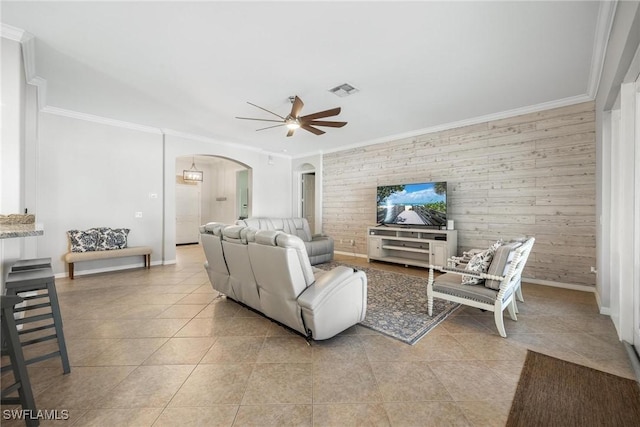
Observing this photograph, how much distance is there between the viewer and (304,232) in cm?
599

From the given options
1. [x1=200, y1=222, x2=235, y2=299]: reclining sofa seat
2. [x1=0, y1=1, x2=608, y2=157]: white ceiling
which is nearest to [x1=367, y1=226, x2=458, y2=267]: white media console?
[x1=0, y1=1, x2=608, y2=157]: white ceiling

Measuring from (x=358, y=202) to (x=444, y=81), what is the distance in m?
3.48

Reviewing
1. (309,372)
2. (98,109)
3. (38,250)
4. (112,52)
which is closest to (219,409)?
(309,372)

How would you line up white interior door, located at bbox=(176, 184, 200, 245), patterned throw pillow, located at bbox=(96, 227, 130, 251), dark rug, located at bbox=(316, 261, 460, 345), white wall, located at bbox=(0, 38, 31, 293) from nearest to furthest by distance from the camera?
white wall, located at bbox=(0, 38, 31, 293)
dark rug, located at bbox=(316, 261, 460, 345)
patterned throw pillow, located at bbox=(96, 227, 130, 251)
white interior door, located at bbox=(176, 184, 200, 245)

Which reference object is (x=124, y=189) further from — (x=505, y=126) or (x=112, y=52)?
(x=505, y=126)

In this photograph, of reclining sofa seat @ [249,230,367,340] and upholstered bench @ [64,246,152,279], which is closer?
reclining sofa seat @ [249,230,367,340]

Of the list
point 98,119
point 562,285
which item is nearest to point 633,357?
point 562,285

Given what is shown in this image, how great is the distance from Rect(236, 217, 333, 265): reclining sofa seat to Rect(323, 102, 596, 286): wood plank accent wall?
6.74 feet

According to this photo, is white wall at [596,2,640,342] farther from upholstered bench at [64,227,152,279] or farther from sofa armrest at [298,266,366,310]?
upholstered bench at [64,227,152,279]

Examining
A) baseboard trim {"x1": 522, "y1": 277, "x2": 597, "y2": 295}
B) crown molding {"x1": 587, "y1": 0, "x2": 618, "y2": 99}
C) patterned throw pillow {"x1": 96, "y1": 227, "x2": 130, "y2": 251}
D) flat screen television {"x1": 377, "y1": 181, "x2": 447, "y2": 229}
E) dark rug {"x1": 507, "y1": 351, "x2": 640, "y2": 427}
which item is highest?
crown molding {"x1": 587, "y1": 0, "x2": 618, "y2": 99}

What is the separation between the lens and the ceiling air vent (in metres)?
3.44

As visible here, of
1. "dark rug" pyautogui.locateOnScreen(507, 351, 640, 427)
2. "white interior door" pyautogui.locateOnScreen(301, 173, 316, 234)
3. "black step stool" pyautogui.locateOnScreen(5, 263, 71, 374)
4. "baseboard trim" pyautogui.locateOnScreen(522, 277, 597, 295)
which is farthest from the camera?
"white interior door" pyautogui.locateOnScreen(301, 173, 316, 234)

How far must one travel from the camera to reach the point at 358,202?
6.44 m

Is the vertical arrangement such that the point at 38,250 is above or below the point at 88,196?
below
